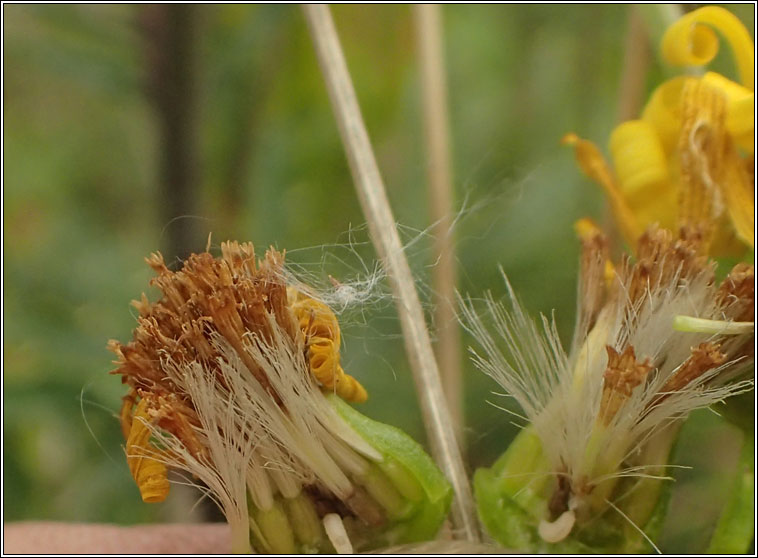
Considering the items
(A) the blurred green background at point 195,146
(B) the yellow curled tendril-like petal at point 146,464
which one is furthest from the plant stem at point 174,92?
(B) the yellow curled tendril-like petal at point 146,464

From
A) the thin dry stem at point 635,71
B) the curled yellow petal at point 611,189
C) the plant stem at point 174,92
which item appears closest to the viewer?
the curled yellow petal at point 611,189

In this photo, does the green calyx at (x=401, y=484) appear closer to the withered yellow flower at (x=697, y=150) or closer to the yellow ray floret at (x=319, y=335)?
the yellow ray floret at (x=319, y=335)

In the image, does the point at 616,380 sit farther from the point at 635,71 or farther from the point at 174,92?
the point at 174,92

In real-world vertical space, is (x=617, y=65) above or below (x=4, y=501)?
above

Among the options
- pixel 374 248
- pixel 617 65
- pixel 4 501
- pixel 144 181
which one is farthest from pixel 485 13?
pixel 4 501

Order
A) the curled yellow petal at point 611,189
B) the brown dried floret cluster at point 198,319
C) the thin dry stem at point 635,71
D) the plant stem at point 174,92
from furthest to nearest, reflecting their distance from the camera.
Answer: the plant stem at point 174,92 → the thin dry stem at point 635,71 → the curled yellow petal at point 611,189 → the brown dried floret cluster at point 198,319

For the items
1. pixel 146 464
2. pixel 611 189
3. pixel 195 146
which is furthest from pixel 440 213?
pixel 195 146

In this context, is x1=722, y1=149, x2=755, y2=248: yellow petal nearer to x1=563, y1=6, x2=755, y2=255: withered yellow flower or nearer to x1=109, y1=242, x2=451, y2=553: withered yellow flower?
x1=563, y1=6, x2=755, y2=255: withered yellow flower

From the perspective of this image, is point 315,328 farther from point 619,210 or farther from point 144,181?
point 144,181
